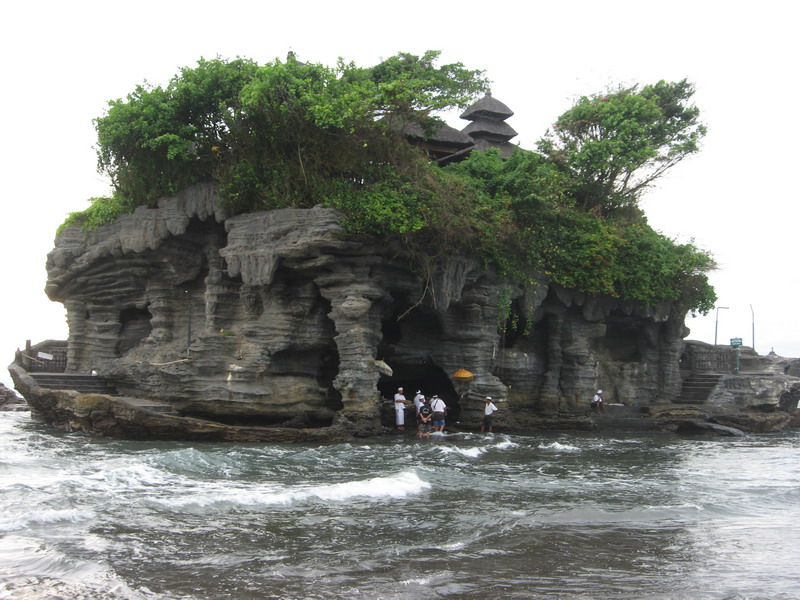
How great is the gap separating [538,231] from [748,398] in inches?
498

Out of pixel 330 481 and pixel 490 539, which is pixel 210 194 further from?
pixel 490 539

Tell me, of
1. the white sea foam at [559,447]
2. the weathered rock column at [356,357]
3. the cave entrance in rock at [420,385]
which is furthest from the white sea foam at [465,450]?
the cave entrance in rock at [420,385]

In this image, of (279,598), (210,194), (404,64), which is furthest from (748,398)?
(279,598)

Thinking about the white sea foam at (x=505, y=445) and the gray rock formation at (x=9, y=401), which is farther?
the gray rock formation at (x=9, y=401)

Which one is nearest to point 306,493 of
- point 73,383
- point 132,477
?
point 132,477

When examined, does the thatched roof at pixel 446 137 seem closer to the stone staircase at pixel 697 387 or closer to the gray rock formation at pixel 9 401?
the stone staircase at pixel 697 387

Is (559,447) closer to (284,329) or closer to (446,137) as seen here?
(284,329)

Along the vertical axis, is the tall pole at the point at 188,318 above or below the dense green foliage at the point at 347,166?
below

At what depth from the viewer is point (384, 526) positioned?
385 inches

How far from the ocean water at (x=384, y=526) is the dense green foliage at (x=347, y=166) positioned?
265 inches

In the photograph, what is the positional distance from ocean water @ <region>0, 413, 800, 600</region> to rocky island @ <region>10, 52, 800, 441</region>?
326cm

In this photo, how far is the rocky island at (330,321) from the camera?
19.7 metres

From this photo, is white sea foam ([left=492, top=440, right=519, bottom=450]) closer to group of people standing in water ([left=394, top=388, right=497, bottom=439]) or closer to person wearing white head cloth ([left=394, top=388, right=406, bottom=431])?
group of people standing in water ([left=394, top=388, right=497, bottom=439])

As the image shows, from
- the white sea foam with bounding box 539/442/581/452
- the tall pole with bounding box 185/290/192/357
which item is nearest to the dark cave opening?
the tall pole with bounding box 185/290/192/357
